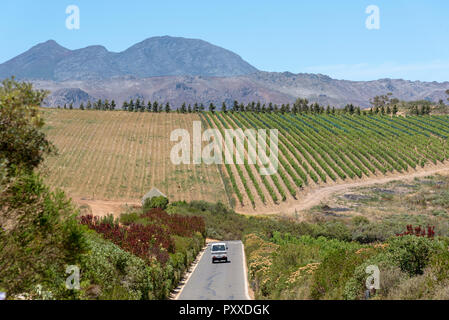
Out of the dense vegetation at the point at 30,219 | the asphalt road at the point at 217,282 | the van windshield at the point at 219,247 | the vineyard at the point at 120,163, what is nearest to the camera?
the dense vegetation at the point at 30,219

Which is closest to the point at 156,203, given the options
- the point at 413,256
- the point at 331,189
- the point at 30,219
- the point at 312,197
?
the point at 312,197

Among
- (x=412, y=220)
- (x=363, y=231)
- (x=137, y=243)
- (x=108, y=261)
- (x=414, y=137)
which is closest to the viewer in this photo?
(x=108, y=261)

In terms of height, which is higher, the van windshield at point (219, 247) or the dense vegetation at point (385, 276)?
the dense vegetation at point (385, 276)

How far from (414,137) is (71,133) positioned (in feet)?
229

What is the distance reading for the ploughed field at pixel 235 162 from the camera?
72812mm

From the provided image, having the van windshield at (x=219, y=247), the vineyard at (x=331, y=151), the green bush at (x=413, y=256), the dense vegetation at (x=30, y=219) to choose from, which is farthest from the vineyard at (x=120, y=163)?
the green bush at (x=413, y=256)

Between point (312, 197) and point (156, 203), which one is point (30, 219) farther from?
point (312, 197)

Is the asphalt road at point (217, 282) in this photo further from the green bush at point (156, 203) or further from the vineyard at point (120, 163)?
the vineyard at point (120, 163)

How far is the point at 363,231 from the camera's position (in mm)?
45875

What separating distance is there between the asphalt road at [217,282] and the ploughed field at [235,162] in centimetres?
3544

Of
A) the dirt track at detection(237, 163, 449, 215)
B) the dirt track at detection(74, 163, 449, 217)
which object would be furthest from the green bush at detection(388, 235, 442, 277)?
the dirt track at detection(237, 163, 449, 215)

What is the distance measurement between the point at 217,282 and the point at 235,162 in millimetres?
60344
